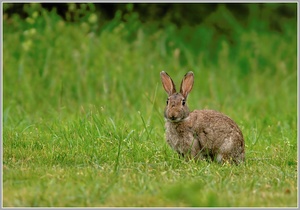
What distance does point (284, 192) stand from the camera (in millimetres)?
6773

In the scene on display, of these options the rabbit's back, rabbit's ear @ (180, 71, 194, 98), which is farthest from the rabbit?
rabbit's ear @ (180, 71, 194, 98)

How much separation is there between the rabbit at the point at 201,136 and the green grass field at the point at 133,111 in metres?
0.16

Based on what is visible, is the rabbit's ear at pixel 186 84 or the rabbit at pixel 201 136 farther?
the rabbit's ear at pixel 186 84

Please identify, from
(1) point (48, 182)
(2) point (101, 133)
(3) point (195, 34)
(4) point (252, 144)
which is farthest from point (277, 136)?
(3) point (195, 34)

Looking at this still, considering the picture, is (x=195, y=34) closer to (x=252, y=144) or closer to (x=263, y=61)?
(x=263, y=61)


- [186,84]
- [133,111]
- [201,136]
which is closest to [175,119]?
[201,136]

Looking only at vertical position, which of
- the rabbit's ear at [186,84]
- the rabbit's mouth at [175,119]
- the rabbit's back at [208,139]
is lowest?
the rabbit's back at [208,139]

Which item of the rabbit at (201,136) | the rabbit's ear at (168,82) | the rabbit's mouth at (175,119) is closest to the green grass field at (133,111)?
the rabbit at (201,136)

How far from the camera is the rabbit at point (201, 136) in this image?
8.22m

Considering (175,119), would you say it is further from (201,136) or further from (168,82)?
(168,82)

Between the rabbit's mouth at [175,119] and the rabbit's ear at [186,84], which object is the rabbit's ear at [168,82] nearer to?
the rabbit's ear at [186,84]

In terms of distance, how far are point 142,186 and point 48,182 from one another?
758 millimetres

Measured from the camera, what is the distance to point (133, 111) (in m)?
11.6

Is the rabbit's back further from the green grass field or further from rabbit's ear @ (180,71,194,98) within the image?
rabbit's ear @ (180,71,194,98)
